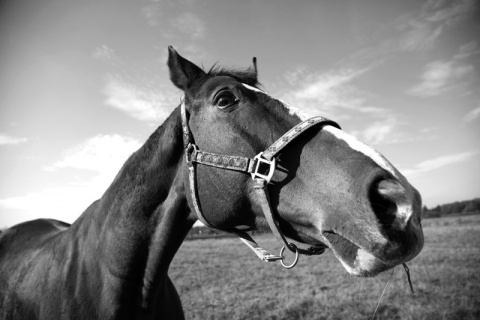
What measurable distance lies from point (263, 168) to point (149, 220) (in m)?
1.30

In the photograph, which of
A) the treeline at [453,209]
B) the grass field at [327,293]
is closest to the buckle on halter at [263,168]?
the grass field at [327,293]

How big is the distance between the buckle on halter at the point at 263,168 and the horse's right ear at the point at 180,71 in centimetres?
124

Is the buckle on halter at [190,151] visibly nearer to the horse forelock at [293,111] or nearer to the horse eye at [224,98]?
the horse eye at [224,98]

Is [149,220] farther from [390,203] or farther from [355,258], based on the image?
[390,203]

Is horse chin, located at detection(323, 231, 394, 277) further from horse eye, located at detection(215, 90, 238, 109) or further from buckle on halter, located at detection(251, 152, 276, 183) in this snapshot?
horse eye, located at detection(215, 90, 238, 109)

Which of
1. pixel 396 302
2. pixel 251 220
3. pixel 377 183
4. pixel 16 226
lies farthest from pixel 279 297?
pixel 377 183

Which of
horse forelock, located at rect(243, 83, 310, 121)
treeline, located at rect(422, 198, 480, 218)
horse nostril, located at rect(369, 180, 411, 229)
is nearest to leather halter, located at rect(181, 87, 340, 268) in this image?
horse forelock, located at rect(243, 83, 310, 121)

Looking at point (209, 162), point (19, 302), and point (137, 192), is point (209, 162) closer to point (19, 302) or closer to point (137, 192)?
point (137, 192)

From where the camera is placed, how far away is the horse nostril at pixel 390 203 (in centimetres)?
149

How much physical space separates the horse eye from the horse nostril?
1.37 metres

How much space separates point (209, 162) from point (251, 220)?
596 mm

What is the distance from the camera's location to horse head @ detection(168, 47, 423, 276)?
5.06ft

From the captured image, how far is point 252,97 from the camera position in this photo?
2389 mm

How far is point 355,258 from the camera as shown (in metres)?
1.64
